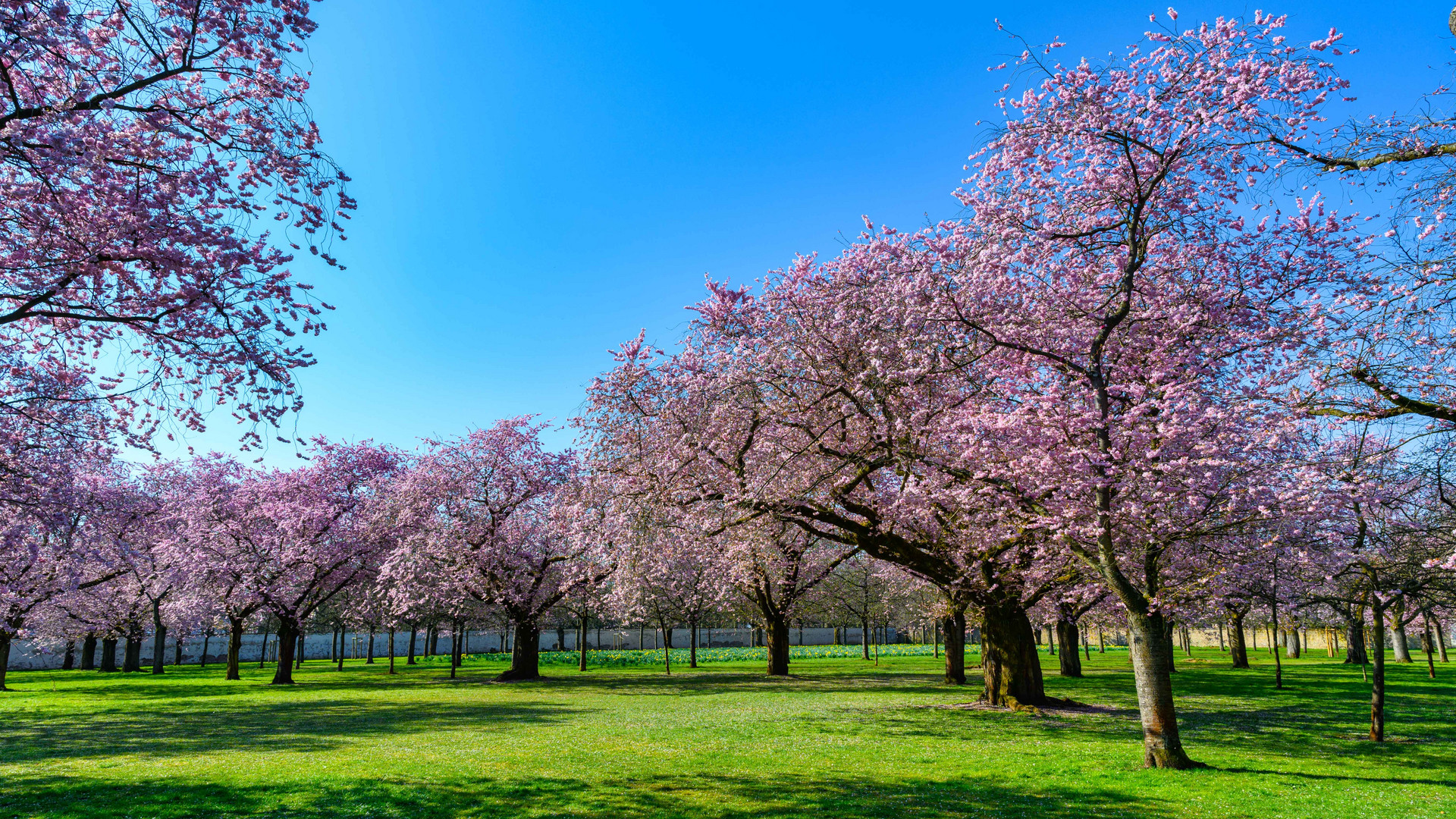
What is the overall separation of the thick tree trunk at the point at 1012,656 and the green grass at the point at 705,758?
4.32 feet

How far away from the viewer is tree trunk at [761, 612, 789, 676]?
38.3 meters

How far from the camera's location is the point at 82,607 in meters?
41.2

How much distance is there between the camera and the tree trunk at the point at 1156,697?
40.6 ft

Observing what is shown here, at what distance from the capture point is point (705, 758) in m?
14.2

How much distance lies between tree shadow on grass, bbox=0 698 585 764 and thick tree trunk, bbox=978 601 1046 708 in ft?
41.7

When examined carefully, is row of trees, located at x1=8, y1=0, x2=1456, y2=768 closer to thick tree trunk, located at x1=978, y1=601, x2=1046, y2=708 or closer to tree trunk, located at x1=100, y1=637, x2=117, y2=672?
thick tree trunk, located at x1=978, y1=601, x2=1046, y2=708

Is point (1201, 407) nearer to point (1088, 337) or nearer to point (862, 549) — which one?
point (1088, 337)

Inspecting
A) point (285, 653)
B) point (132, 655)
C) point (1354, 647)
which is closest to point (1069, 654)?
point (1354, 647)

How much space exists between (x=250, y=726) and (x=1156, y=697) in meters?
21.4

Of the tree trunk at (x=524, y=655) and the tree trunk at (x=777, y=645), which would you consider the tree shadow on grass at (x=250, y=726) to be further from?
the tree trunk at (x=777, y=645)

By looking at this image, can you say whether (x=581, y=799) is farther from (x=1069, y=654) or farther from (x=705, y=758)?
(x=1069, y=654)

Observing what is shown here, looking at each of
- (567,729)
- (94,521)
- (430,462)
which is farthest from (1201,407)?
(430,462)

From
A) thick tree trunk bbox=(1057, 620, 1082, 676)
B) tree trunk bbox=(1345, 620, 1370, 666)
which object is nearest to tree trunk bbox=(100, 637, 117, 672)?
thick tree trunk bbox=(1057, 620, 1082, 676)

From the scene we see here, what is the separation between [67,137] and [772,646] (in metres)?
36.3
